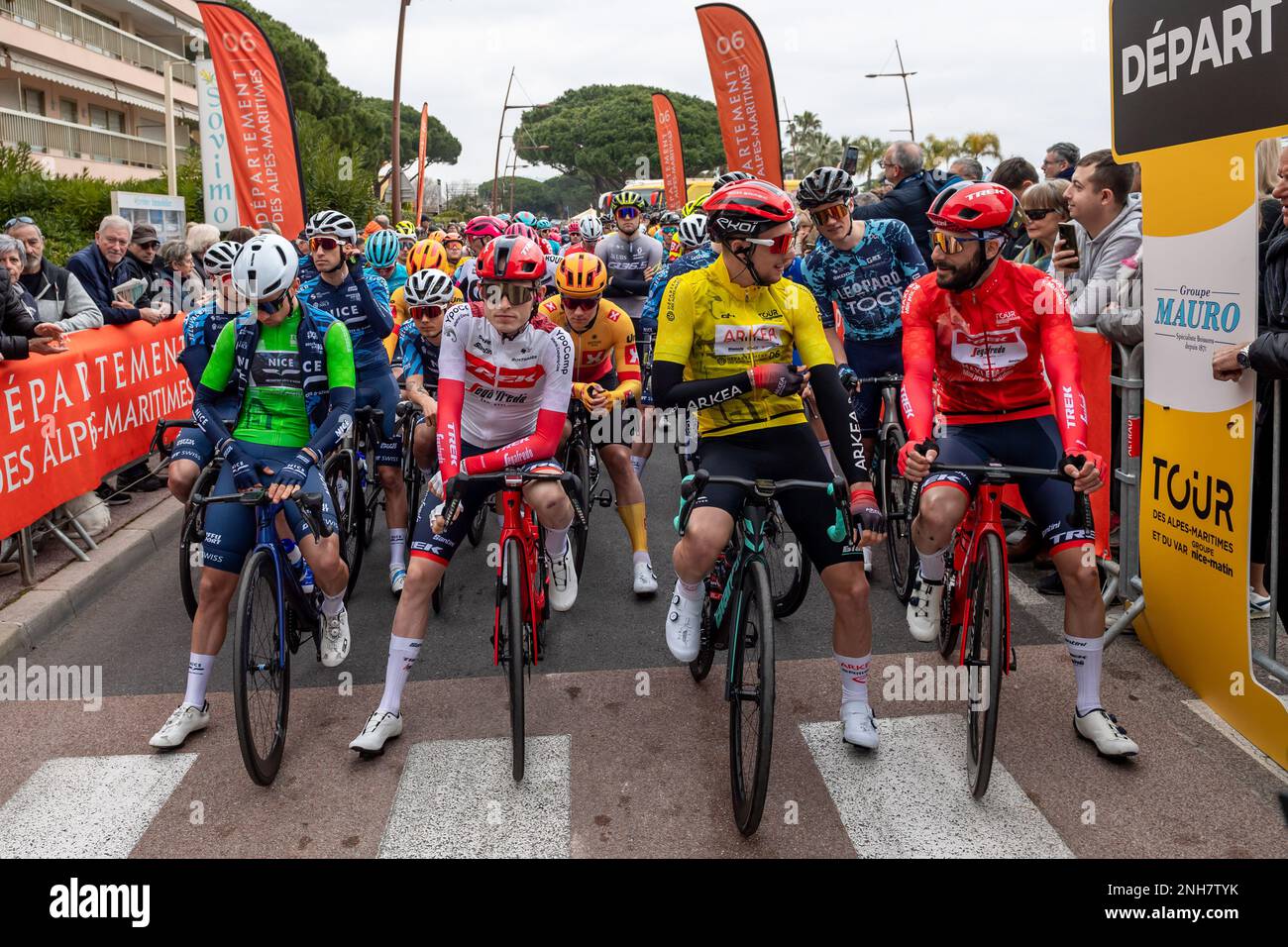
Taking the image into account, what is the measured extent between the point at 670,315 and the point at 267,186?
8.46 m

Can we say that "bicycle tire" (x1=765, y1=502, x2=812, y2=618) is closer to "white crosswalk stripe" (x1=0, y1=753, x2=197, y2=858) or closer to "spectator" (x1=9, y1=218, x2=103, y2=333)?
"white crosswalk stripe" (x1=0, y1=753, x2=197, y2=858)

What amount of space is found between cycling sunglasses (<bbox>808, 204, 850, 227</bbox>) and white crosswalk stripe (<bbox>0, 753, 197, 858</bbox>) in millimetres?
4613

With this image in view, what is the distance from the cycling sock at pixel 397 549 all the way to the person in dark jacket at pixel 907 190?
4299 mm

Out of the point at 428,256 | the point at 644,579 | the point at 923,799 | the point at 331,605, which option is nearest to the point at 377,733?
the point at 331,605

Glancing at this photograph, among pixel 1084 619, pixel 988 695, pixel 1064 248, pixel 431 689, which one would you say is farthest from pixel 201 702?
pixel 1064 248

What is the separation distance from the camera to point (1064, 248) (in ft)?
20.6

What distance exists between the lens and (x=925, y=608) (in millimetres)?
4902

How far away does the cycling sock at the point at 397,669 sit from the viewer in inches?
181

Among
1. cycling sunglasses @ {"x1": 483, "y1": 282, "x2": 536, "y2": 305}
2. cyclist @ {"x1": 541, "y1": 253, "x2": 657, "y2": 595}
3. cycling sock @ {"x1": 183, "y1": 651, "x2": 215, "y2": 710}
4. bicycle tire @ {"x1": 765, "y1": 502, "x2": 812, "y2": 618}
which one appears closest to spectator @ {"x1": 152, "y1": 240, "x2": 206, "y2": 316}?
cyclist @ {"x1": 541, "y1": 253, "x2": 657, "y2": 595}

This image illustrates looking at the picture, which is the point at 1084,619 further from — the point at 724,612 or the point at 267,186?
the point at 267,186

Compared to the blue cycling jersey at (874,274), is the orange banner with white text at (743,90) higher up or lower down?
higher up

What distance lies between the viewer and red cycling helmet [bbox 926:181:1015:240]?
14.2 feet

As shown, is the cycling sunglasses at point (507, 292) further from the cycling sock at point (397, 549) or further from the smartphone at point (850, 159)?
the smartphone at point (850, 159)

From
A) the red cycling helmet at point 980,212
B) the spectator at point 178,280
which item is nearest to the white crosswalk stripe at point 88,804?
the red cycling helmet at point 980,212
